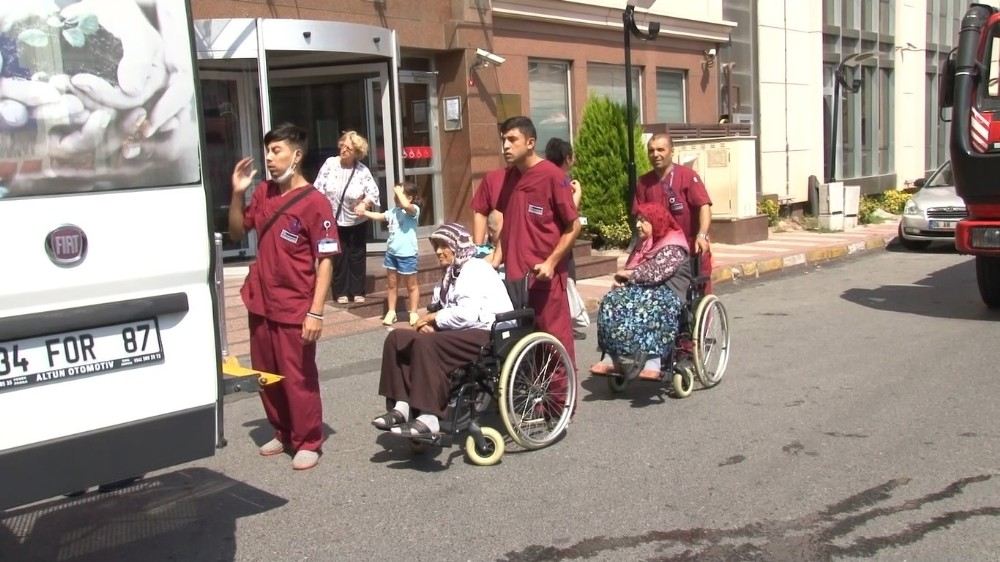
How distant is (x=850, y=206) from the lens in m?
18.5

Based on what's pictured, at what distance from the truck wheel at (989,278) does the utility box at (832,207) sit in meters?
8.60

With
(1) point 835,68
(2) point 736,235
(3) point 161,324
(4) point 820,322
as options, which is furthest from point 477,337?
(1) point 835,68

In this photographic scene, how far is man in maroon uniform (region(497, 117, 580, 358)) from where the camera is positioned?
18.4 ft

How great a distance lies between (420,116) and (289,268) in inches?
344

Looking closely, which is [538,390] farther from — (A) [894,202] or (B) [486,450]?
(A) [894,202]

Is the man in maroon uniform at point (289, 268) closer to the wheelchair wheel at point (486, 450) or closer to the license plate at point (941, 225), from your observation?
the wheelchair wheel at point (486, 450)

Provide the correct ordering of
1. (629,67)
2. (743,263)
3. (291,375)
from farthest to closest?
(743,263) < (629,67) < (291,375)

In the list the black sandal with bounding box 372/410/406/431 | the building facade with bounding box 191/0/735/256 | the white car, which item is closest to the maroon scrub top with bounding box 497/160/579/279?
the black sandal with bounding box 372/410/406/431

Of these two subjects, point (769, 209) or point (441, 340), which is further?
point (769, 209)

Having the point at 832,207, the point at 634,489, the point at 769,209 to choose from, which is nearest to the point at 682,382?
the point at 634,489

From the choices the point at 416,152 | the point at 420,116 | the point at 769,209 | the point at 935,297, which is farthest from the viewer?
the point at 769,209

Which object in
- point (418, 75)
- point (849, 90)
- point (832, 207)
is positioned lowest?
point (832, 207)

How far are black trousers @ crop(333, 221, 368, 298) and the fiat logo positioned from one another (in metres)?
6.11

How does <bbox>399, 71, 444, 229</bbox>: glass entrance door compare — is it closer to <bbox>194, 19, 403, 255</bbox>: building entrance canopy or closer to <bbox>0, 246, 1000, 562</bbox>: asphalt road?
<bbox>194, 19, 403, 255</bbox>: building entrance canopy
